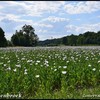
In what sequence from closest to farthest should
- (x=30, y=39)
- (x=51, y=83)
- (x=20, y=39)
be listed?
(x=51, y=83)
(x=20, y=39)
(x=30, y=39)

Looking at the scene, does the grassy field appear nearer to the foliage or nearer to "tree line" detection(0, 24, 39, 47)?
"tree line" detection(0, 24, 39, 47)

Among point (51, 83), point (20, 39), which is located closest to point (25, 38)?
point (20, 39)

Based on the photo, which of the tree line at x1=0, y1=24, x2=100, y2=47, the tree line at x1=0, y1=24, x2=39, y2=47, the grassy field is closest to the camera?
the grassy field

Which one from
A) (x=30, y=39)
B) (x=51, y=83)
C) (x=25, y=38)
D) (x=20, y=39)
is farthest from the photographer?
(x=30, y=39)

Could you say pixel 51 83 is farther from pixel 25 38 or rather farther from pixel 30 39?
pixel 30 39

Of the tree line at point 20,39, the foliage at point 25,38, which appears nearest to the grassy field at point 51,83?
the tree line at point 20,39

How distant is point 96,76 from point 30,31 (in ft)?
315

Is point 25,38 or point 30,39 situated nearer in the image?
point 25,38

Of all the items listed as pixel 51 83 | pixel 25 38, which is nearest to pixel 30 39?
pixel 25 38

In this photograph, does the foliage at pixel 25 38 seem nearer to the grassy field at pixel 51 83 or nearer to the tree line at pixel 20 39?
the tree line at pixel 20 39

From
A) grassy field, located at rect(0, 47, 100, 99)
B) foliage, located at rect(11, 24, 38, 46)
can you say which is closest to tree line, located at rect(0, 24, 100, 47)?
foliage, located at rect(11, 24, 38, 46)

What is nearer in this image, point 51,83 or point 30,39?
point 51,83

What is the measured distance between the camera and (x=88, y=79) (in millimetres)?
10789

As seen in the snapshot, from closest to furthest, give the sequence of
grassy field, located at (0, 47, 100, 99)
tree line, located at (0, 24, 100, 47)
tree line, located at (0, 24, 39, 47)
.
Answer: grassy field, located at (0, 47, 100, 99), tree line, located at (0, 24, 39, 47), tree line, located at (0, 24, 100, 47)
